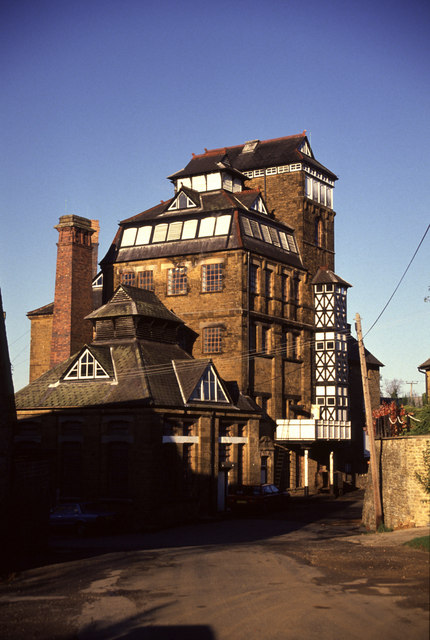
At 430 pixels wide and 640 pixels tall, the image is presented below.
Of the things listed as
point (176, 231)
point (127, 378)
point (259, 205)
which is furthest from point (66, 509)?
point (259, 205)

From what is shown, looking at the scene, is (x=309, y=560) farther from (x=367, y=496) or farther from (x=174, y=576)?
(x=367, y=496)

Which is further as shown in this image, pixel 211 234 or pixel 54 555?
pixel 211 234

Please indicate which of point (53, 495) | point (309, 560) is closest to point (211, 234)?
point (53, 495)

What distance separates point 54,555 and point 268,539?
878 cm

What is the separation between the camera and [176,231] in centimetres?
5291

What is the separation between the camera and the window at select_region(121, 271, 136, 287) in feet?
176

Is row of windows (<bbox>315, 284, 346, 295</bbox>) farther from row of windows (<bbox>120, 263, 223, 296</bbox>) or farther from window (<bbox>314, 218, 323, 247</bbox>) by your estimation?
row of windows (<bbox>120, 263, 223, 296</bbox>)

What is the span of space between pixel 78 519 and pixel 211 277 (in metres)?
21.3

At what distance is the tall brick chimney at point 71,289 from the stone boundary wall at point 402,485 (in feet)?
69.8

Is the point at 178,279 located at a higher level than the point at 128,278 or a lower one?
lower

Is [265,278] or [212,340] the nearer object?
[212,340]

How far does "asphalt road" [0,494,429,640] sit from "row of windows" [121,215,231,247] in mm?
26833

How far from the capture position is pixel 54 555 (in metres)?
25.0

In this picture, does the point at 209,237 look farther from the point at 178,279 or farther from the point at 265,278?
the point at 265,278
